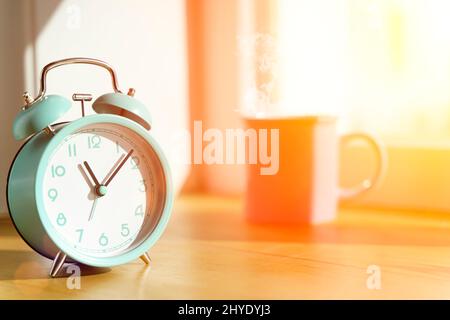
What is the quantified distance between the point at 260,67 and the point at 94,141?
2.27 feet

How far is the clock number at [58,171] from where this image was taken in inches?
40.6

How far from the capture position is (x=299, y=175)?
4.56ft

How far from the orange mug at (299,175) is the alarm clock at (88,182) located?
34 cm

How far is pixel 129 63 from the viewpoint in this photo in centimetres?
152

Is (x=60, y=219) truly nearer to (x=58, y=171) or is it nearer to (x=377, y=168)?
(x=58, y=171)

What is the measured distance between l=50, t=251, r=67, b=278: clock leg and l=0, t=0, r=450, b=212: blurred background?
43 cm

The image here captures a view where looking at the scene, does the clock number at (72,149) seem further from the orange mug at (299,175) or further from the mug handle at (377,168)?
the mug handle at (377,168)

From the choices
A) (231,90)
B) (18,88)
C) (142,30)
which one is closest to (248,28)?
(231,90)

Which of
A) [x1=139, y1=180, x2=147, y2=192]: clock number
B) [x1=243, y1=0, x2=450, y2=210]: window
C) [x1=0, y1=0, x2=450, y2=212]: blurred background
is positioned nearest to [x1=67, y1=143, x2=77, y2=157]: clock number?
[x1=139, y1=180, x2=147, y2=192]: clock number

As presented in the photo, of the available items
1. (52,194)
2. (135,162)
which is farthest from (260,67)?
(52,194)

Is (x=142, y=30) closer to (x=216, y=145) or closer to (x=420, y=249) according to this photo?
(x=216, y=145)
